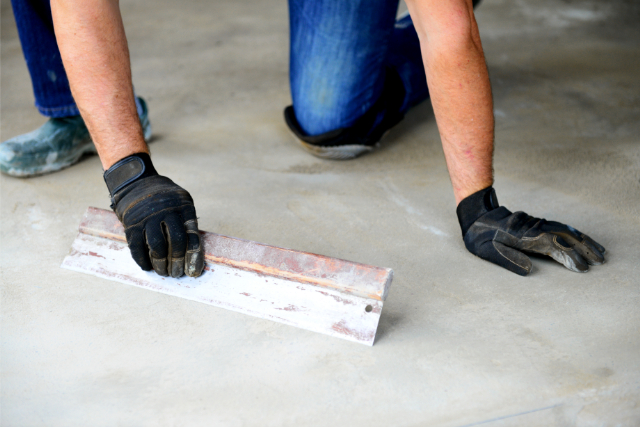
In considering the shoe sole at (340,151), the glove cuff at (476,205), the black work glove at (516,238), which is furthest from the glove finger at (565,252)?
the shoe sole at (340,151)

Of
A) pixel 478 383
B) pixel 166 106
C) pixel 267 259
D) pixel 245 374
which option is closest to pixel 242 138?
pixel 166 106

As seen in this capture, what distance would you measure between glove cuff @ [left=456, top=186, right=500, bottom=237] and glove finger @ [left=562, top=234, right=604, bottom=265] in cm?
20

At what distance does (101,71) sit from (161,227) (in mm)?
464

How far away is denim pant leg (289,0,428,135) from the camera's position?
197 cm

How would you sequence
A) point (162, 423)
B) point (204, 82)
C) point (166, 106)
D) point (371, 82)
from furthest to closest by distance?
point (204, 82)
point (166, 106)
point (371, 82)
point (162, 423)

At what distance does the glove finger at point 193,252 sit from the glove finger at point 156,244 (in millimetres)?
53

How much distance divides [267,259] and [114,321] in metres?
0.38

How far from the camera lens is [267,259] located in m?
1.28

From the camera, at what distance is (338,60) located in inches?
81.0

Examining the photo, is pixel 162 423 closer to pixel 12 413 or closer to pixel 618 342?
pixel 12 413

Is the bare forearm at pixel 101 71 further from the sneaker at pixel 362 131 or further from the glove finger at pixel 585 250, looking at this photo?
the glove finger at pixel 585 250

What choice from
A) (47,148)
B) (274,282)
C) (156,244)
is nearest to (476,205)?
(274,282)

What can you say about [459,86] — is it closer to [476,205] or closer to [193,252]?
[476,205]

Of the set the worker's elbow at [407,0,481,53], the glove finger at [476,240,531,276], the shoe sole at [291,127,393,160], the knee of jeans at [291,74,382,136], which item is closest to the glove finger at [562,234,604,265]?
the glove finger at [476,240,531,276]
